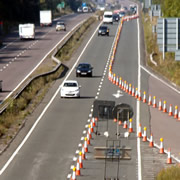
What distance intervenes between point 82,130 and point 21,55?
44.5 metres

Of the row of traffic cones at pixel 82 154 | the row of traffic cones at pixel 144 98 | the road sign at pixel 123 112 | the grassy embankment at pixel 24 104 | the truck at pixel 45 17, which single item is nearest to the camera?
the row of traffic cones at pixel 82 154

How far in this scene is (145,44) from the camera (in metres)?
87.9

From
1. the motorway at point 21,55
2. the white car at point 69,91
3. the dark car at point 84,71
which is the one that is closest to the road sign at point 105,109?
the white car at point 69,91

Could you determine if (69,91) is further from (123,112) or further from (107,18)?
(107,18)

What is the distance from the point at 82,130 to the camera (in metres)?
36.5

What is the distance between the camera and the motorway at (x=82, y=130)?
2773 centimetres

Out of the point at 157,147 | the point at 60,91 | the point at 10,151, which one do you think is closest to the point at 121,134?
the point at 157,147

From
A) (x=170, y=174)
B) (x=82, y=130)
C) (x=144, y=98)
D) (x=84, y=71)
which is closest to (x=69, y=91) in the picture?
(x=144, y=98)

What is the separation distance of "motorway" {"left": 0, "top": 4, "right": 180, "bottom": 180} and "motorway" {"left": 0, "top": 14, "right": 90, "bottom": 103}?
13.2 feet

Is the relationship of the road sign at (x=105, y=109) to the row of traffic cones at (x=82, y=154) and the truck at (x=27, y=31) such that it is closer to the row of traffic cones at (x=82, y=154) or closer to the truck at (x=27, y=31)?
the row of traffic cones at (x=82, y=154)

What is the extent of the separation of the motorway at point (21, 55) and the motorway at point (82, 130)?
402 cm

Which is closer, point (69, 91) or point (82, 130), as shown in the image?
point (82, 130)

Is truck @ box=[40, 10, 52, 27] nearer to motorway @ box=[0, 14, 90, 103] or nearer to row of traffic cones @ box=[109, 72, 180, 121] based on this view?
motorway @ box=[0, 14, 90, 103]

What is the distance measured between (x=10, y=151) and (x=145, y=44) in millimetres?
57908
